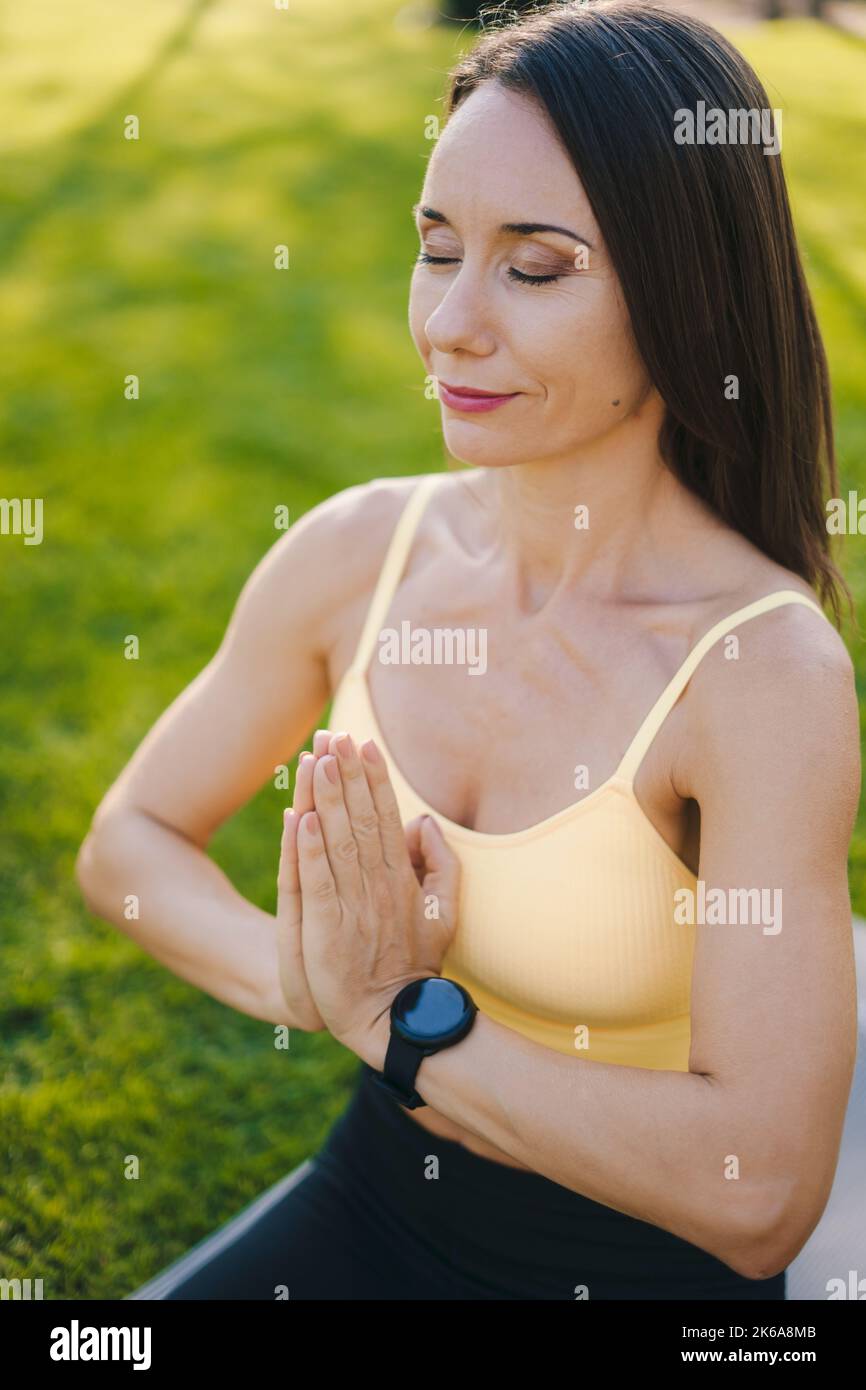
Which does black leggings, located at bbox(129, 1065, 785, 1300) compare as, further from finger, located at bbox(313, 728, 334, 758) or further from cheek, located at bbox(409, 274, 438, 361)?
cheek, located at bbox(409, 274, 438, 361)

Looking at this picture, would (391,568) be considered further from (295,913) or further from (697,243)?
(697,243)

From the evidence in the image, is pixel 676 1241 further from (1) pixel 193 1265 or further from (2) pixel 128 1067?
(2) pixel 128 1067

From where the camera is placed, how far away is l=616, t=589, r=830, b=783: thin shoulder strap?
1903 millimetres

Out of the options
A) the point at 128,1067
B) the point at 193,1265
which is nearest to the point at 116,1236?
the point at 128,1067

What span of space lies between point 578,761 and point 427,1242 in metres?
0.85

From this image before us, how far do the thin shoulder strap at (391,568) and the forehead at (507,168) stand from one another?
62 cm

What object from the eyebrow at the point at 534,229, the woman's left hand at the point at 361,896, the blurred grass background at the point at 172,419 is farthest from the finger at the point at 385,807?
the blurred grass background at the point at 172,419

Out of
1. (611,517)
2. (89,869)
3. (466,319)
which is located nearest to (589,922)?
(611,517)

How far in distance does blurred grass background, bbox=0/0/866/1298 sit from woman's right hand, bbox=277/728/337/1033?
1130 millimetres

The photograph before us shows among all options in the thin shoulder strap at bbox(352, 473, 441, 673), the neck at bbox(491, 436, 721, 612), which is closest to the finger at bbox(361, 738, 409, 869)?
the thin shoulder strap at bbox(352, 473, 441, 673)

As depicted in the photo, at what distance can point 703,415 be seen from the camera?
1.96 metres

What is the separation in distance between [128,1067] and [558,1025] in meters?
1.67

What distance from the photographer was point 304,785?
1.88m

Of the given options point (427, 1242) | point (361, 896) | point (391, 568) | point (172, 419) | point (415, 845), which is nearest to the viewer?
point (361, 896)
